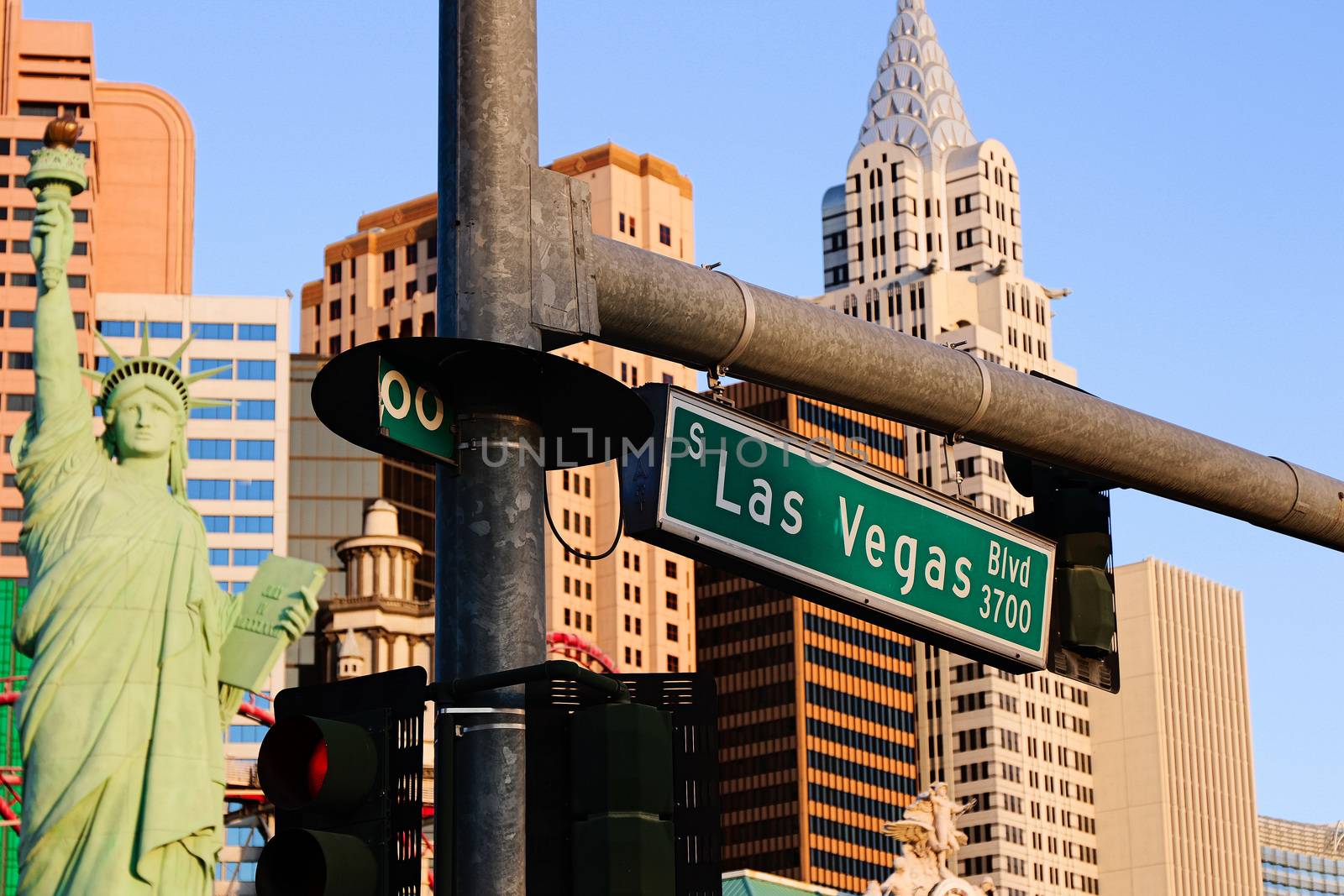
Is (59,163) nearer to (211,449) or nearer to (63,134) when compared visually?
(63,134)

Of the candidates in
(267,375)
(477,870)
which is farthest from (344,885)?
(267,375)

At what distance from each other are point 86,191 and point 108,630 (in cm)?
8999

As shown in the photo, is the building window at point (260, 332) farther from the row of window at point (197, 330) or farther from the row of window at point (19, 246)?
the row of window at point (19, 246)

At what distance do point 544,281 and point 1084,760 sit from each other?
194447 millimetres

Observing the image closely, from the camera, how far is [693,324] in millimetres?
8492

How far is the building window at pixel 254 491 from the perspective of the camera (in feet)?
502

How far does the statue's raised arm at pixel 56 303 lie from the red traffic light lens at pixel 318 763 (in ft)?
180

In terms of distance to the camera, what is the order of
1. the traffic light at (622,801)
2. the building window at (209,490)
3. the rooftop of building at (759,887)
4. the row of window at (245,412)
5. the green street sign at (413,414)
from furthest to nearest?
the row of window at (245,412) → the building window at (209,490) → the rooftop of building at (759,887) → the green street sign at (413,414) → the traffic light at (622,801)

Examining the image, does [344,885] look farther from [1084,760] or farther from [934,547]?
[1084,760]

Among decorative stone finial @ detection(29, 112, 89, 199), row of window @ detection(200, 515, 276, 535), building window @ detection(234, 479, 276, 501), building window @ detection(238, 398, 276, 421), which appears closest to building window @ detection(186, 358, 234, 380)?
building window @ detection(238, 398, 276, 421)

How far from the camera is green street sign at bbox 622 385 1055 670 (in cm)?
839

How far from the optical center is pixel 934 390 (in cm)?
944

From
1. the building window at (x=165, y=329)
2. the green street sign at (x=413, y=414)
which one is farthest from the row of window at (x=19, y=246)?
the green street sign at (x=413, y=414)

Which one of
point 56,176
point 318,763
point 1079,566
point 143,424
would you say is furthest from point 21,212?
point 318,763
